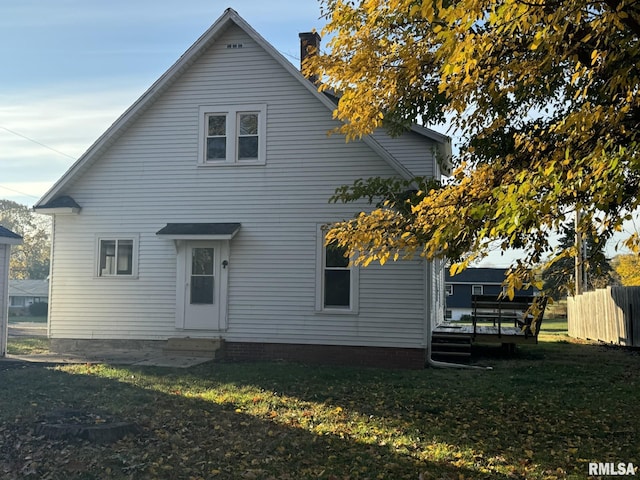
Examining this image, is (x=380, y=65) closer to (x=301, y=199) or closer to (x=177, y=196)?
(x=301, y=199)

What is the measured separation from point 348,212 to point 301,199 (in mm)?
1132

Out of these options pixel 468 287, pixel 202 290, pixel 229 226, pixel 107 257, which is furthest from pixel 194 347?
pixel 468 287

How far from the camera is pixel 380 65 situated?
26.4 feet

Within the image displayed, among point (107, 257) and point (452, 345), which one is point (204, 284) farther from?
point (452, 345)

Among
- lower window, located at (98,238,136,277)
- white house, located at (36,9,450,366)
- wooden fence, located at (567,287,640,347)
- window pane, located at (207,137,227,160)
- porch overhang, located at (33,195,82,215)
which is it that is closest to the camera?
white house, located at (36,9,450,366)

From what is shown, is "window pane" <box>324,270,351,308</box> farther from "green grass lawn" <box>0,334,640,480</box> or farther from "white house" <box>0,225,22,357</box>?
"white house" <box>0,225,22,357</box>

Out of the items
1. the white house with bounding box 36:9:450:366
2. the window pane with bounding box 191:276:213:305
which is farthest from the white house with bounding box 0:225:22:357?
the window pane with bounding box 191:276:213:305

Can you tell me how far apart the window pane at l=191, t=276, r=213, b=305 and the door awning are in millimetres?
1102

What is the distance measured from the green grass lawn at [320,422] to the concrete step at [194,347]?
1133 mm

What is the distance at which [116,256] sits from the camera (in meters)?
14.8

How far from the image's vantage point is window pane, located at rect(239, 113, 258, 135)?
14.4 metres

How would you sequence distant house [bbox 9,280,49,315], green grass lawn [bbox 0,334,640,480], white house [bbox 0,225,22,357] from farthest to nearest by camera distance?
Result: distant house [bbox 9,280,49,315], white house [bbox 0,225,22,357], green grass lawn [bbox 0,334,640,480]

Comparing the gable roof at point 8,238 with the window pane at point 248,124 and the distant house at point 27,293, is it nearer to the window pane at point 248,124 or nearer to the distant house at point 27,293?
the window pane at point 248,124

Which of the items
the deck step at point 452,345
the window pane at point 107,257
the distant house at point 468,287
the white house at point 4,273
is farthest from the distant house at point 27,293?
the deck step at point 452,345
